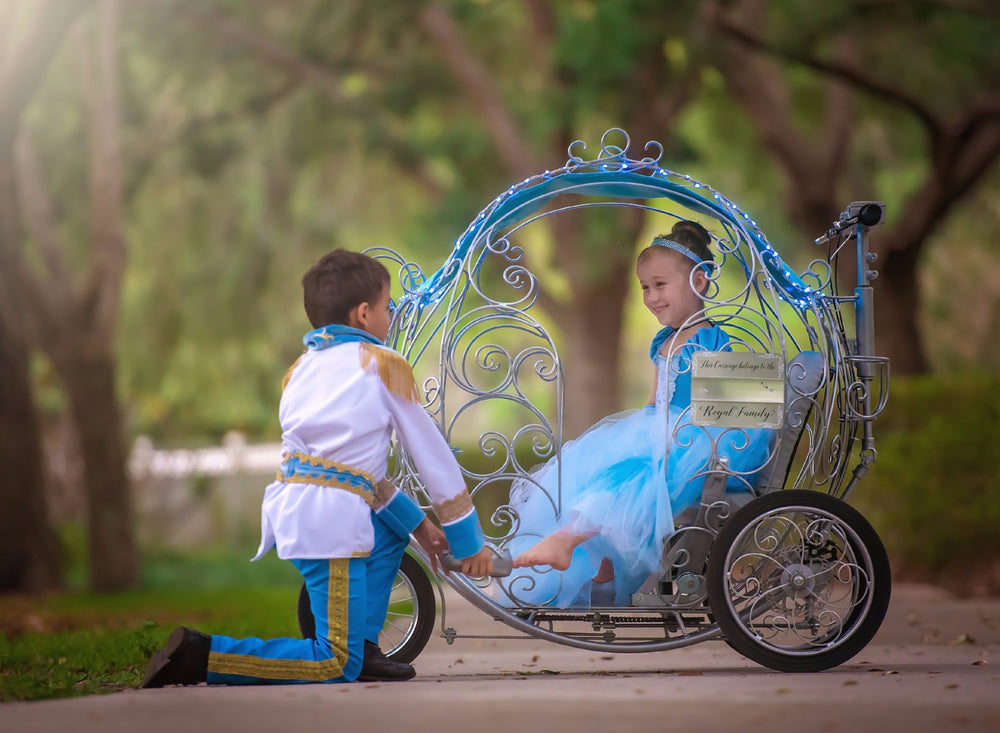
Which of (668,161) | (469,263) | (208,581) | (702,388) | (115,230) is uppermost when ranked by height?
(668,161)

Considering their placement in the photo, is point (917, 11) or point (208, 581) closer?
point (917, 11)

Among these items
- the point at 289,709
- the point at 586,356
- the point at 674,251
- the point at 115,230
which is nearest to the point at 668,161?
the point at 586,356

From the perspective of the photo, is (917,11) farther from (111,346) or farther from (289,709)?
(289,709)

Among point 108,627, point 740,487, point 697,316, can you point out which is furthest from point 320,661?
point 108,627

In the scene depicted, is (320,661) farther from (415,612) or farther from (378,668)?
(415,612)

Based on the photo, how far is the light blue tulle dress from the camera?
485 cm

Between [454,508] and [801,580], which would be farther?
[801,580]

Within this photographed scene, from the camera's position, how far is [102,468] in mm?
13156

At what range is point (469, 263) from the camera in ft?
17.4

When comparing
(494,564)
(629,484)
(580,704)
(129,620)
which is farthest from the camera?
(129,620)

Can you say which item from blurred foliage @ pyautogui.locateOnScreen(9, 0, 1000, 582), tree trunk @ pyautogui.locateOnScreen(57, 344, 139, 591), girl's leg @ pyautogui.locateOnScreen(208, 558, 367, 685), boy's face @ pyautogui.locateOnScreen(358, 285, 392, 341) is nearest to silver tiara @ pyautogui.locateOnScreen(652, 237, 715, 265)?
boy's face @ pyautogui.locateOnScreen(358, 285, 392, 341)

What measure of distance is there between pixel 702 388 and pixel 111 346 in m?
9.34

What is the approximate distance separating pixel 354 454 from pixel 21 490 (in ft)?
28.6

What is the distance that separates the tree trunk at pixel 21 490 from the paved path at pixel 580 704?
8.29m
